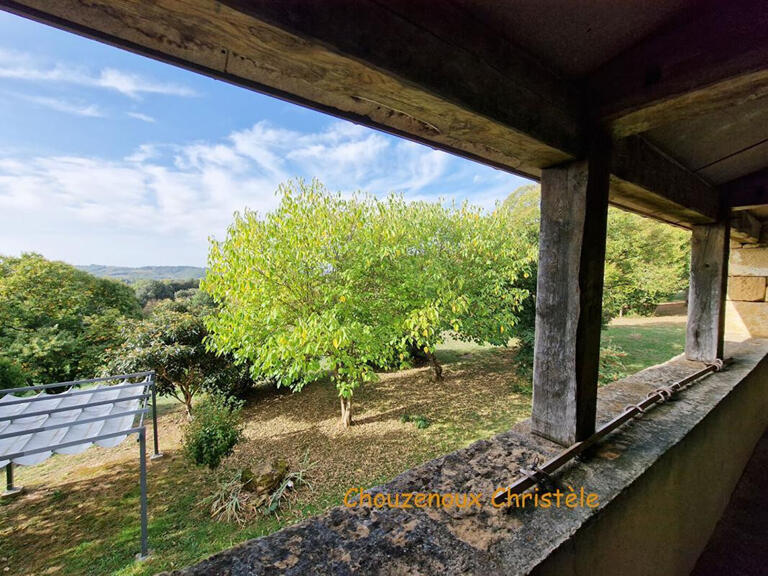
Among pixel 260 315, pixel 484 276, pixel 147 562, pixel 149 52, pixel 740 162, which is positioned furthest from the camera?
pixel 484 276

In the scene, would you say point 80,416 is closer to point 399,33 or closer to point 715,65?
point 399,33

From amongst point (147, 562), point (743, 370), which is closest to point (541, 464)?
point (743, 370)

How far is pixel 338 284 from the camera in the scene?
414 cm

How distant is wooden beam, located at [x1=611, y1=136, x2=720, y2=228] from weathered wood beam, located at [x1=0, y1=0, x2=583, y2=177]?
520 millimetres

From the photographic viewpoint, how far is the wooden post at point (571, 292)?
1.09 m

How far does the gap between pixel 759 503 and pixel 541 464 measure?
2229 mm

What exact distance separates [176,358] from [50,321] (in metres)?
5.02

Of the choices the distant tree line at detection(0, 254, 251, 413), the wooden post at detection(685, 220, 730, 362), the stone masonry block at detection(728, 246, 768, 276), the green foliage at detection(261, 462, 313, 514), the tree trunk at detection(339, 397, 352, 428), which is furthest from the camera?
the distant tree line at detection(0, 254, 251, 413)

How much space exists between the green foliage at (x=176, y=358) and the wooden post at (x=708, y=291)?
20.4 feet

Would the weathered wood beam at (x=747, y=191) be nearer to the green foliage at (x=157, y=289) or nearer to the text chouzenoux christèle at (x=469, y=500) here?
the text chouzenoux christèle at (x=469, y=500)

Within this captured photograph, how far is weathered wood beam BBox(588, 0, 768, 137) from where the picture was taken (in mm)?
769

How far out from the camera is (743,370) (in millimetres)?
2193

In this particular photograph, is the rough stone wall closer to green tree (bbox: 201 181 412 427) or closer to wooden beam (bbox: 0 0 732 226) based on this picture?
green tree (bbox: 201 181 412 427)

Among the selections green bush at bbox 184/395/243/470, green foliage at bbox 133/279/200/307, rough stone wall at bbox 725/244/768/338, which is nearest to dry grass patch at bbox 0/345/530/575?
green bush at bbox 184/395/243/470
